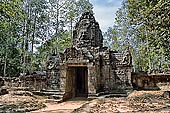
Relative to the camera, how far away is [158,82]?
12.3 metres

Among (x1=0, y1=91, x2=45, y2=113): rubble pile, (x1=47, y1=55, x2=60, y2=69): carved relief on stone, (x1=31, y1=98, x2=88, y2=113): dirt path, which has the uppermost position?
(x1=47, y1=55, x2=60, y2=69): carved relief on stone

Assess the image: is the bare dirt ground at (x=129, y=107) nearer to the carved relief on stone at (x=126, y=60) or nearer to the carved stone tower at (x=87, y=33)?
the carved relief on stone at (x=126, y=60)

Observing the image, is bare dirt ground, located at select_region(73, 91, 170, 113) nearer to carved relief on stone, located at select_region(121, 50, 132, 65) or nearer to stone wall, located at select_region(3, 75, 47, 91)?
carved relief on stone, located at select_region(121, 50, 132, 65)

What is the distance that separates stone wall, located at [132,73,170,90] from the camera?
12203 mm

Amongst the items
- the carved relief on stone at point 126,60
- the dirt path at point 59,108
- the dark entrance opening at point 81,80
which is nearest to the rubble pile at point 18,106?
the dirt path at point 59,108

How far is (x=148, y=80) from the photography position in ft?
40.5

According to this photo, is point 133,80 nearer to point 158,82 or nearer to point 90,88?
point 158,82

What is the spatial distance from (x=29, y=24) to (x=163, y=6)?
1869 centimetres

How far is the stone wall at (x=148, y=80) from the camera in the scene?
40.0 feet

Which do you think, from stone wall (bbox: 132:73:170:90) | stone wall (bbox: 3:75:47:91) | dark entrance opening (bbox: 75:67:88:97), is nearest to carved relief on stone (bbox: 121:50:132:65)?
stone wall (bbox: 132:73:170:90)

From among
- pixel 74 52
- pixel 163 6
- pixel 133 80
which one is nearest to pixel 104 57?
pixel 74 52

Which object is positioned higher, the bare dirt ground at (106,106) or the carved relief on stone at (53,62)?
the carved relief on stone at (53,62)

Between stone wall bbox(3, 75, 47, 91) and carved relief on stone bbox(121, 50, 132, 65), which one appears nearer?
carved relief on stone bbox(121, 50, 132, 65)

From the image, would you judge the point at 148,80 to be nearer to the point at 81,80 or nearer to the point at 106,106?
the point at 81,80
